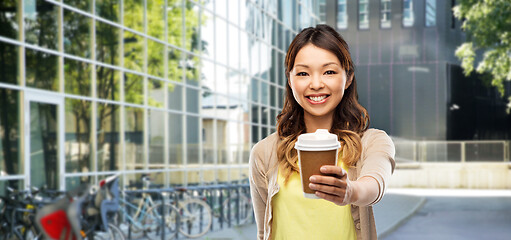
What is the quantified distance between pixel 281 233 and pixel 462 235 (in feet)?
43.3

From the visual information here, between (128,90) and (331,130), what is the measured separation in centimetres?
1178

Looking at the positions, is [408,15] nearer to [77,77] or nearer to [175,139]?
[175,139]

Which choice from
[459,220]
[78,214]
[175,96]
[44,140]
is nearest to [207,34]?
[175,96]

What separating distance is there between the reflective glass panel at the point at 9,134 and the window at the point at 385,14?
3489cm

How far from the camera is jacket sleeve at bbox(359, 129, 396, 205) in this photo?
2.05 metres

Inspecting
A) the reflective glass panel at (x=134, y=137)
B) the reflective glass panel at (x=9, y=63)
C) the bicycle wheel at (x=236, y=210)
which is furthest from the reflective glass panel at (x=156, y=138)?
the reflective glass panel at (x=9, y=63)

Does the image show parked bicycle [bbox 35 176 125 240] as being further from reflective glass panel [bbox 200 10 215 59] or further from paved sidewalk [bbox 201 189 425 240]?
reflective glass panel [bbox 200 10 215 59]

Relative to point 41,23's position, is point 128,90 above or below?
below

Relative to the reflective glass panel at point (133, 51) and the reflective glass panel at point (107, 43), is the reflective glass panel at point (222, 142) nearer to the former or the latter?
A: the reflective glass panel at point (133, 51)

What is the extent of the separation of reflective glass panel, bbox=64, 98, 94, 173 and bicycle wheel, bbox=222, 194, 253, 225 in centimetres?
355

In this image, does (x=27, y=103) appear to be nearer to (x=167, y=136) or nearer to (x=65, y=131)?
(x=65, y=131)

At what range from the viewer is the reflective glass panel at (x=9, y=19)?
10.0 metres

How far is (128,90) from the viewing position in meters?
13.8

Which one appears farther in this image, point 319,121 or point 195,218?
point 195,218
